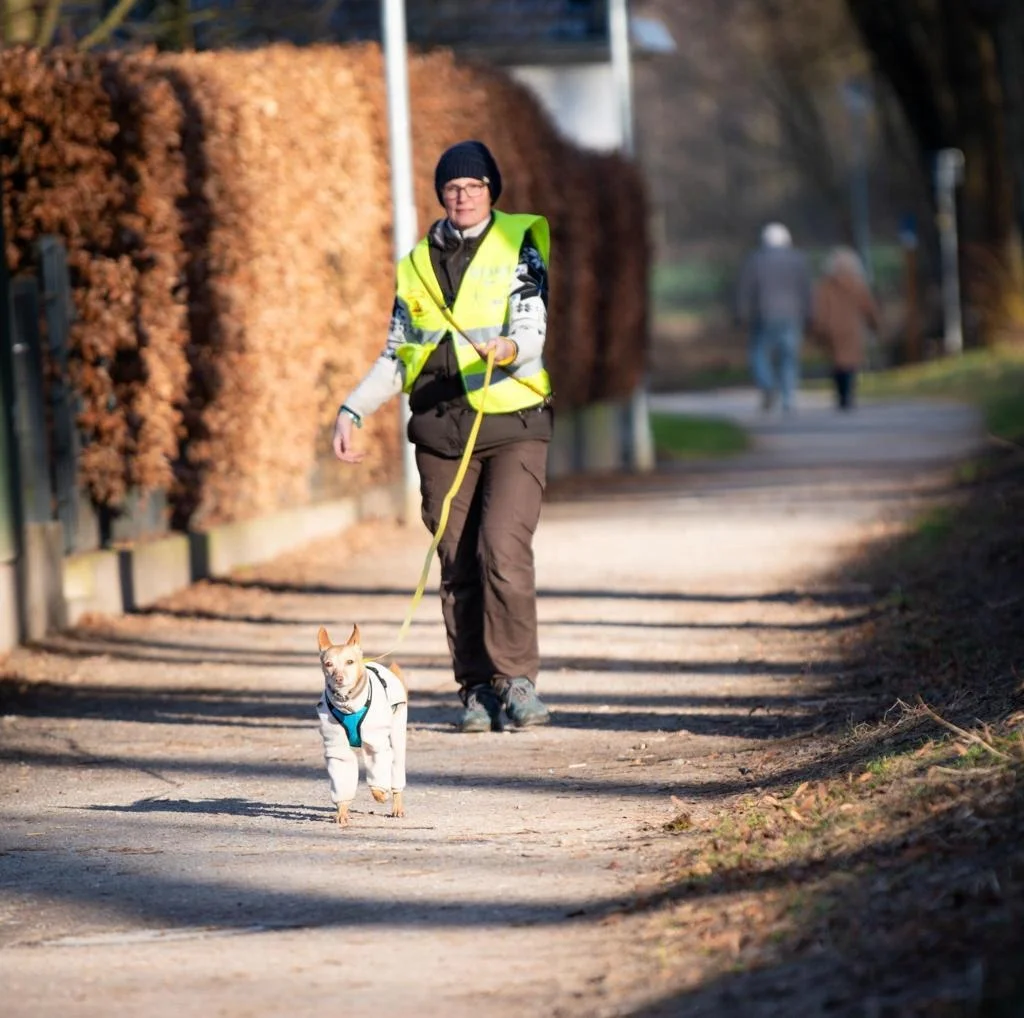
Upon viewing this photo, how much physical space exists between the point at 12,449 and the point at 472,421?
10.3 feet

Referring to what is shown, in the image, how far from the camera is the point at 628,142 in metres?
23.7

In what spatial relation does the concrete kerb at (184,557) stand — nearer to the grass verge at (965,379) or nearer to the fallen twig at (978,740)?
the fallen twig at (978,740)

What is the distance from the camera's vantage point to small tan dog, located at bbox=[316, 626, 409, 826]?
658 centimetres

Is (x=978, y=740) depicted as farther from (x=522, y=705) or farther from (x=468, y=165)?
(x=468, y=165)

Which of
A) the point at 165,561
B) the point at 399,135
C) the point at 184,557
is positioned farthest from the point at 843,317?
the point at 165,561

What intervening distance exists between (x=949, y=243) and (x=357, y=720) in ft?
118

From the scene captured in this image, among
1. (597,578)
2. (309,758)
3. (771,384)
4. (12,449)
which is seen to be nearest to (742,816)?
(309,758)

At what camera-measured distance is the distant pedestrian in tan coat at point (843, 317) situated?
2812 cm

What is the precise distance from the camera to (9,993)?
5258 millimetres

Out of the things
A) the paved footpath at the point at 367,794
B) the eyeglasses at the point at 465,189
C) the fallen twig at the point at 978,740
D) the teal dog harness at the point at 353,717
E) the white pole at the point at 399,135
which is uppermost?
the white pole at the point at 399,135

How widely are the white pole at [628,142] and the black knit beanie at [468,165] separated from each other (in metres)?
14.2

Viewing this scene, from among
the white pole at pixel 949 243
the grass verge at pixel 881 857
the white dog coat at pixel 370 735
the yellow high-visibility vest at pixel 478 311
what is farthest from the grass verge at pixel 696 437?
the white dog coat at pixel 370 735

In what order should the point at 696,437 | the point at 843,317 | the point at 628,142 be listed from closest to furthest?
the point at 628,142
the point at 696,437
the point at 843,317

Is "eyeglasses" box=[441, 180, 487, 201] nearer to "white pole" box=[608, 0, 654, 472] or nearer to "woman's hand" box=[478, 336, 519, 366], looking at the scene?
"woman's hand" box=[478, 336, 519, 366]
